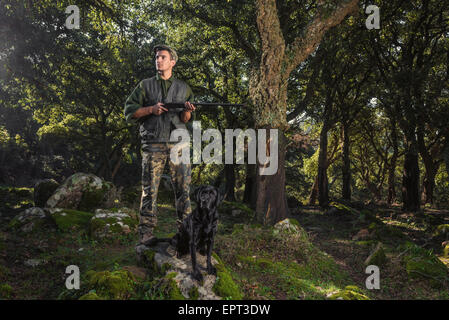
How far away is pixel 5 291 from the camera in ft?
12.6

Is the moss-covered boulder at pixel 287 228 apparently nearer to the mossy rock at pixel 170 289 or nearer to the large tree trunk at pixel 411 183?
the mossy rock at pixel 170 289

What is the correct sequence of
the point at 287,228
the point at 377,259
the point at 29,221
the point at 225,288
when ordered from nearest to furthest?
1. the point at 225,288
2. the point at 377,259
3. the point at 287,228
4. the point at 29,221

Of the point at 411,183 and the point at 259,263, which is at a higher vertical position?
the point at 411,183

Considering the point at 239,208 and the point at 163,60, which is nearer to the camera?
the point at 163,60

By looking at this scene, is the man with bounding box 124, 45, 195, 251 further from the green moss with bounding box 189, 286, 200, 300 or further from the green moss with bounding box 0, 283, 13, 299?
the green moss with bounding box 0, 283, 13, 299

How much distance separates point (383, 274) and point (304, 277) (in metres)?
2.06

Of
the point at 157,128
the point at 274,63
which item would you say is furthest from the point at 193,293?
the point at 274,63

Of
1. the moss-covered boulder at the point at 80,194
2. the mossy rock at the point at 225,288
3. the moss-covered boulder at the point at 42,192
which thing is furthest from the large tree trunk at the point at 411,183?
the moss-covered boulder at the point at 42,192

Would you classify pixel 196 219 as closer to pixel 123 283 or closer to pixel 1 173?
pixel 123 283

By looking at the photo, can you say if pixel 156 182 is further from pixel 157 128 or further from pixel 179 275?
pixel 179 275

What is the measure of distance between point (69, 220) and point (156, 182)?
14.9ft

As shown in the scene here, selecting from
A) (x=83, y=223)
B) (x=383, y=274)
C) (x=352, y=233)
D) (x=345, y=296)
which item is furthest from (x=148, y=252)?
(x=352, y=233)

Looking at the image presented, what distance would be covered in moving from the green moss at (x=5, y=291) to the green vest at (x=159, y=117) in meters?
2.84
